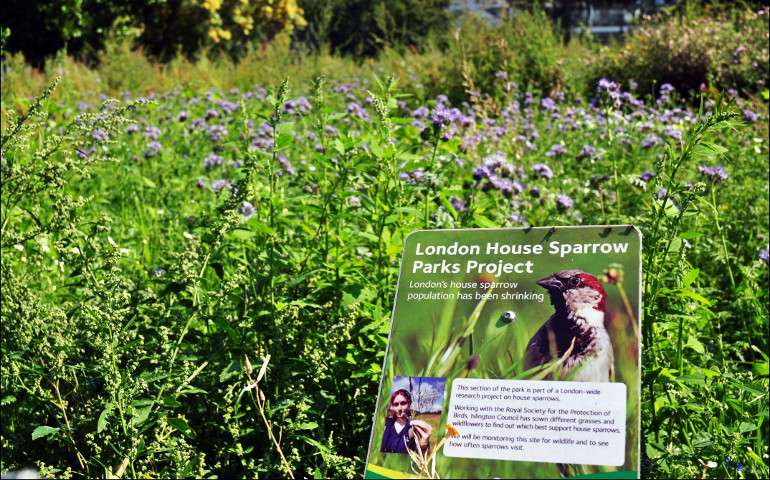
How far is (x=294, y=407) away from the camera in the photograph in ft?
7.60

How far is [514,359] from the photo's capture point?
1.71 metres

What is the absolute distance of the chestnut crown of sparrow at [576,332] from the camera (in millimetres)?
1650

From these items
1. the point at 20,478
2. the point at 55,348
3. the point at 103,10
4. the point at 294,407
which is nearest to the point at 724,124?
the point at 294,407

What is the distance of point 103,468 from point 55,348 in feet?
1.28

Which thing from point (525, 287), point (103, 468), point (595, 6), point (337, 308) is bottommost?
point (595, 6)

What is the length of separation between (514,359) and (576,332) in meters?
0.16

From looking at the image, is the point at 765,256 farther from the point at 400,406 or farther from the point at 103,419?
the point at 103,419

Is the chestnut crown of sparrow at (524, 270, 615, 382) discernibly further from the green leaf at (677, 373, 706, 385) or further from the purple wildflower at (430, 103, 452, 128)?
Result: the purple wildflower at (430, 103, 452, 128)

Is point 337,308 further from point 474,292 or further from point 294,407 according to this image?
point 474,292

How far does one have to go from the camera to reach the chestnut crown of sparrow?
1650mm

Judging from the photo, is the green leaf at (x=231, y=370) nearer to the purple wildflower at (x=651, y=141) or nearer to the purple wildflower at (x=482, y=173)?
the purple wildflower at (x=482, y=173)

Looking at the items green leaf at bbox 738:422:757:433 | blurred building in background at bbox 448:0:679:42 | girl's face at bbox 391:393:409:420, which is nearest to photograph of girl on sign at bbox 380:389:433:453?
girl's face at bbox 391:393:409:420

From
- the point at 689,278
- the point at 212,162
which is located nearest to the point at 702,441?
the point at 689,278

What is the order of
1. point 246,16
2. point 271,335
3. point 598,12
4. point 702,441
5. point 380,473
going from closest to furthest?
1. point 380,473
2. point 702,441
3. point 271,335
4. point 246,16
5. point 598,12
